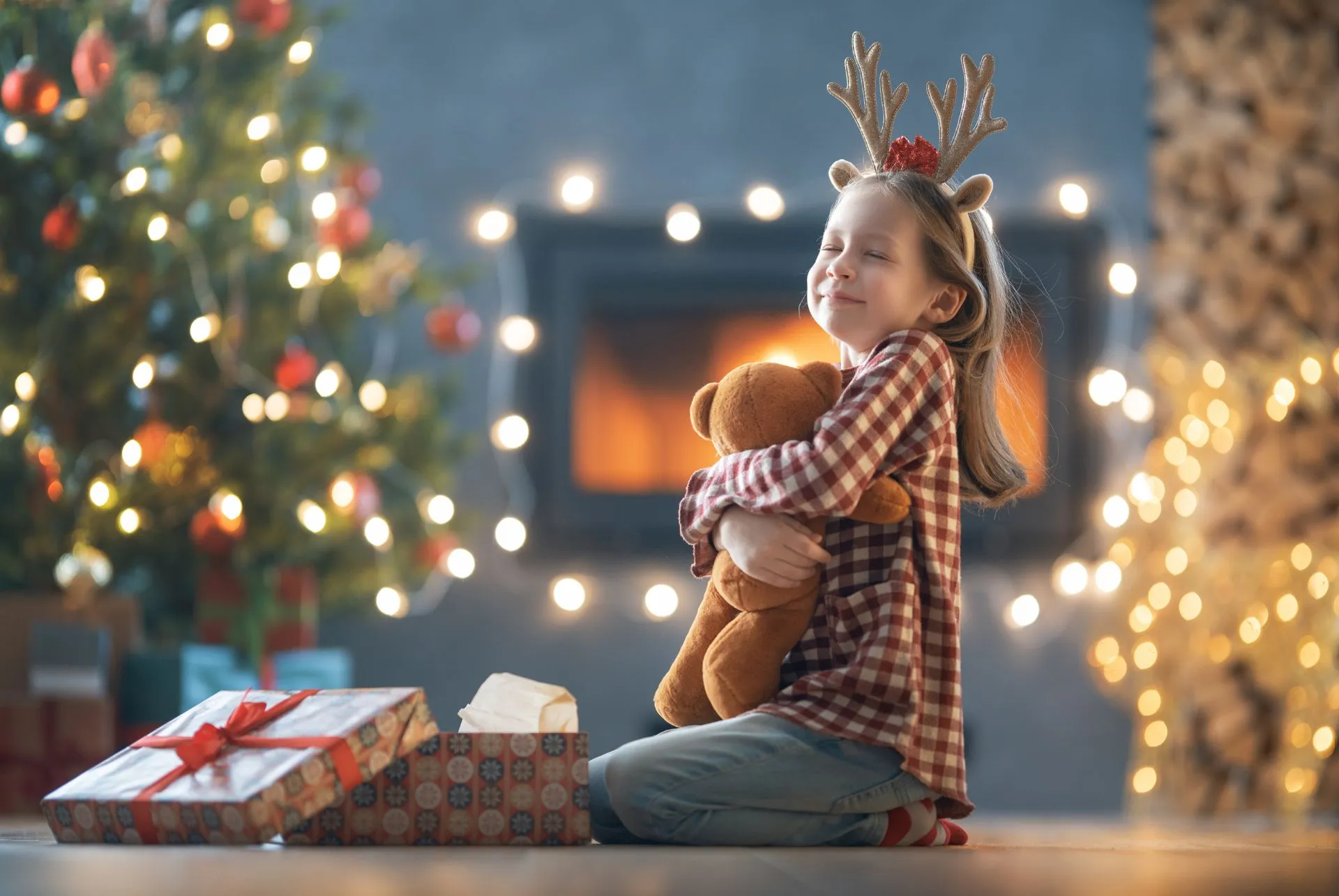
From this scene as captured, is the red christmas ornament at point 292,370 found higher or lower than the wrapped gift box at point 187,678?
higher

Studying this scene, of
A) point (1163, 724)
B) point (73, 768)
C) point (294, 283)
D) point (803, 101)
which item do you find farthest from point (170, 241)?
point (1163, 724)

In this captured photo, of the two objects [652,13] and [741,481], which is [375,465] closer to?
[652,13]

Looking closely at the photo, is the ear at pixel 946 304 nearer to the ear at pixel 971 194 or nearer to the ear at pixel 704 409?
the ear at pixel 971 194

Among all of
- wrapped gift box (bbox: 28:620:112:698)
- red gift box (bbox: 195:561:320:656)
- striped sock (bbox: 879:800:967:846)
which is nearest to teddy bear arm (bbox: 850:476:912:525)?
striped sock (bbox: 879:800:967:846)

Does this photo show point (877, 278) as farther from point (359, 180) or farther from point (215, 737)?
point (359, 180)

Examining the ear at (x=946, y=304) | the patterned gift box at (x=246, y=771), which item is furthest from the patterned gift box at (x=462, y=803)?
the ear at (x=946, y=304)

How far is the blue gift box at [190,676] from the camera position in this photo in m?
2.22

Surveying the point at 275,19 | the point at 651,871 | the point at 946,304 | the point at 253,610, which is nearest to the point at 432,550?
the point at 253,610

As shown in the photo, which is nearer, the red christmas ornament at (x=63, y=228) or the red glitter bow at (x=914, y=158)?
the red glitter bow at (x=914, y=158)

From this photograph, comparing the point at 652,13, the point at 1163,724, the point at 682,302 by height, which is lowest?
the point at 1163,724

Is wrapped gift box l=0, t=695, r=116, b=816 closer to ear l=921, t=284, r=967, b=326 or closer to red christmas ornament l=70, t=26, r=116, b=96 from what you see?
red christmas ornament l=70, t=26, r=116, b=96

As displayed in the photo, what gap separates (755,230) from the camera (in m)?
2.95

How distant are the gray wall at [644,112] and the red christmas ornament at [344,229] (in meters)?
0.37

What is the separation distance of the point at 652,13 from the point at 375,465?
115cm
